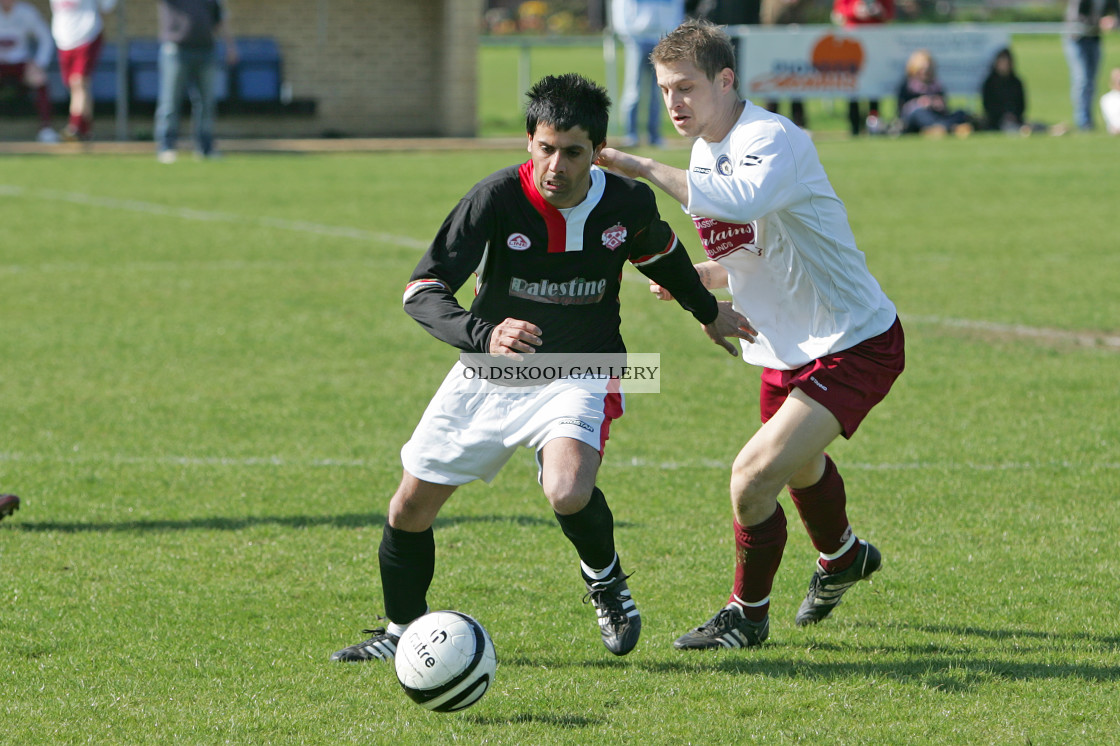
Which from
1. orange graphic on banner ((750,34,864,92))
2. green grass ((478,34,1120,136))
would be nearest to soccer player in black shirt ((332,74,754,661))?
green grass ((478,34,1120,136))

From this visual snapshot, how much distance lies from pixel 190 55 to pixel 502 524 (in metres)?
13.6

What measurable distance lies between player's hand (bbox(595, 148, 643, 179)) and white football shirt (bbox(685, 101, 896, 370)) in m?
0.16

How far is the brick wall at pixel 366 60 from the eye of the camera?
22172 mm

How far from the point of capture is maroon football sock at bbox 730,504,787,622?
4.45 meters

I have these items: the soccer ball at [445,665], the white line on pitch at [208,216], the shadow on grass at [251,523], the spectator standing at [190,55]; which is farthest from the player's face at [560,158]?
the spectator standing at [190,55]

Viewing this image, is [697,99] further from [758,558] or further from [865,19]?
[865,19]

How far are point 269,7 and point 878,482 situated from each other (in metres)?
18.5

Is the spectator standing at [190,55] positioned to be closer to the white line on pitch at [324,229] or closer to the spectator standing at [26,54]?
the white line on pitch at [324,229]

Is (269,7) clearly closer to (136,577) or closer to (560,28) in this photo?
(136,577)

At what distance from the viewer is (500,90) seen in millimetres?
29578

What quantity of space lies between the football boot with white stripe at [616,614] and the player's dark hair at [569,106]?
1.35 m

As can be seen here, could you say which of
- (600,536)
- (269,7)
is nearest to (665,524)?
(600,536)

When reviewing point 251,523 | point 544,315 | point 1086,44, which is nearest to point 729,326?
point 544,315

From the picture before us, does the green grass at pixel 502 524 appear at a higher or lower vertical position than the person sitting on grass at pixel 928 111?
lower
